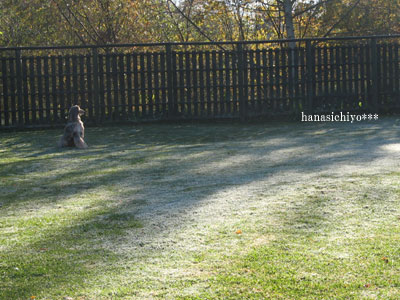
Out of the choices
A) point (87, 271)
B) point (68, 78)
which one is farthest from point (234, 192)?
point (68, 78)

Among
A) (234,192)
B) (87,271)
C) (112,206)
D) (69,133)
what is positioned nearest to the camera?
(87,271)

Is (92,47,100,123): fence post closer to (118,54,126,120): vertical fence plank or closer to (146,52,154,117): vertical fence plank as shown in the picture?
(118,54,126,120): vertical fence plank

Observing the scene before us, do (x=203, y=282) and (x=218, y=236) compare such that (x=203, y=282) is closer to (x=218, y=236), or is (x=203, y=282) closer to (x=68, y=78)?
(x=218, y=236)

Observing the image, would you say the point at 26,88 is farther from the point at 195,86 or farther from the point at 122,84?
the point at 195,86

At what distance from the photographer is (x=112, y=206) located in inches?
210

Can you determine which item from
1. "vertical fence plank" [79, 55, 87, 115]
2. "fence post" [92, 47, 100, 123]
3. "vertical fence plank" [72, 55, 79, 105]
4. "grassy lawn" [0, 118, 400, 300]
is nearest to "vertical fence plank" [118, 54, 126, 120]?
"fence post" [92, 47, 100, 123]

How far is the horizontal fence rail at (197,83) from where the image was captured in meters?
12.9

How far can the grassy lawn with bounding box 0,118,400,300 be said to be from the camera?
3330mm

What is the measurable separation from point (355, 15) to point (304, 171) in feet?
48.1

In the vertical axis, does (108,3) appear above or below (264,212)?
above

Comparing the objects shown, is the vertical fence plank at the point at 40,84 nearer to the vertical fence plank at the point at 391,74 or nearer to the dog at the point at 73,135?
the dog at the point at 73,135

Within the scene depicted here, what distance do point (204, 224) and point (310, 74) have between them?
968cm

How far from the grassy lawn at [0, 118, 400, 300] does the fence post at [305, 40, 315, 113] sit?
4820 millimetres

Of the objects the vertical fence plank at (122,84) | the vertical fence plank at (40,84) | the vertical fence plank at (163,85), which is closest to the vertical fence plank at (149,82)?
the vertical fence plank at (163,85)
